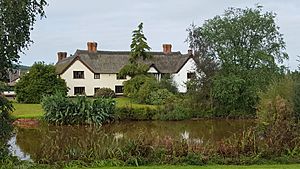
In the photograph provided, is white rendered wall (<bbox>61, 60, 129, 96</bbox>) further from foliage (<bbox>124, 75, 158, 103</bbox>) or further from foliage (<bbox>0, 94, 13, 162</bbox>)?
foliage (<bbox>0, 94, 13, 162</bbox>)

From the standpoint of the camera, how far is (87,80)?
52.7 metres

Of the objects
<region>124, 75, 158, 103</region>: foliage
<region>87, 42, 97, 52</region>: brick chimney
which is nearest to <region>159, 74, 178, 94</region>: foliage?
<region>124, 75, 158, 103</region>: foliage

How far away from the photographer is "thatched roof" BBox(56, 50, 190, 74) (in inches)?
2095

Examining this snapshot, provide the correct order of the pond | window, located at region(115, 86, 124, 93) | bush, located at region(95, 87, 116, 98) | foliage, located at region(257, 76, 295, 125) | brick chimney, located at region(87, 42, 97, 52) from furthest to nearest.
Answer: brick chimney, located at region(87, 42, 97, 52), window, located at region(115, 86, 124, 93), bush, located at region(95, 87, 116, 98), foliage, located at region(257, 76, 295, 125), the pond

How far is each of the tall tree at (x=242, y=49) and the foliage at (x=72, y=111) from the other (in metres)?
11.9

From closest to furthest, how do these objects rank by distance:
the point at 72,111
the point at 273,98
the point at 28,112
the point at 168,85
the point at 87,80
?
the point at 273,98
the point at 72,111
the point at 28,112
the point at 168,85
the point at 87,80

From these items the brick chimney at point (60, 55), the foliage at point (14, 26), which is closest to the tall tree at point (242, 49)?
the brick chimney at point (60, 55)

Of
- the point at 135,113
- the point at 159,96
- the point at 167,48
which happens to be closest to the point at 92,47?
the point at 167,48

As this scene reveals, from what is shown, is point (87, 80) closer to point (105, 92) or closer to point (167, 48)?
point (105, 92)

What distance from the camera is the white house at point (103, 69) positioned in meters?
52.2

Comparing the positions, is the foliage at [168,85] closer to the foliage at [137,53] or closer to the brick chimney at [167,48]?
the foliage at [137,53]

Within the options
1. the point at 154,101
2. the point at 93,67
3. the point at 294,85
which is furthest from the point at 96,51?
the point at 294,85

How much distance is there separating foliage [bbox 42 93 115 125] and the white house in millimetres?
18805

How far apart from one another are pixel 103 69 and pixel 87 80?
2597 mm
